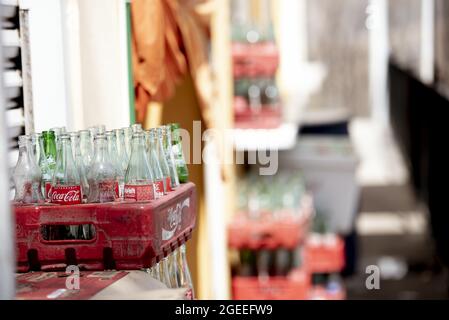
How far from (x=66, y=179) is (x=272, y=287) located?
338cm

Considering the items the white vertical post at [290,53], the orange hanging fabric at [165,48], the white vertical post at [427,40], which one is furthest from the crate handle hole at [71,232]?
the white vertical post at [427,40]

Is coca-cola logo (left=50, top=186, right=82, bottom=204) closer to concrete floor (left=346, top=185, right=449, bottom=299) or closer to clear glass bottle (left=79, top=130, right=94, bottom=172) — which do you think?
clear glass bottle (left=79, top=130, right=94, bottom=172)

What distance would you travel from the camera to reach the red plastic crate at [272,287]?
18.7 feet

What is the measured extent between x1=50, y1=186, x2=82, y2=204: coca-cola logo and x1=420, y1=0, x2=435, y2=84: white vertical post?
26.9 feet

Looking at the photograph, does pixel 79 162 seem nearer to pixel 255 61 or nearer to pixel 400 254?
pixel 255 61

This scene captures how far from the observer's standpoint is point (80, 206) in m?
2.38

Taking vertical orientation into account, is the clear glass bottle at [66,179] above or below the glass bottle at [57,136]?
below

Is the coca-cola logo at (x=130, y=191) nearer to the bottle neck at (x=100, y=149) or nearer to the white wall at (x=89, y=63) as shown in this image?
the bottle neck at (x=100, y=149)

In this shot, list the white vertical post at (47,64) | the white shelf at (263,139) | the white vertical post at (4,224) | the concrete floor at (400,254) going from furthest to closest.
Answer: the concrete floor at (400,254) < the white shelf at (263,139) < the white vertical post at (47,64) < the white vertical post at (4,224)

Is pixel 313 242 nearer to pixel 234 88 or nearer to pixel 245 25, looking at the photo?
pixel 234 88

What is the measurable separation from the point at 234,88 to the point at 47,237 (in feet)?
14.0

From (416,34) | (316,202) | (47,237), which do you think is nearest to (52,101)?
(47,237)

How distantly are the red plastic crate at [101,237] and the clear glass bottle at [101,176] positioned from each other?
9cm

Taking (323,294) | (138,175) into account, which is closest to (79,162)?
(138,175)
